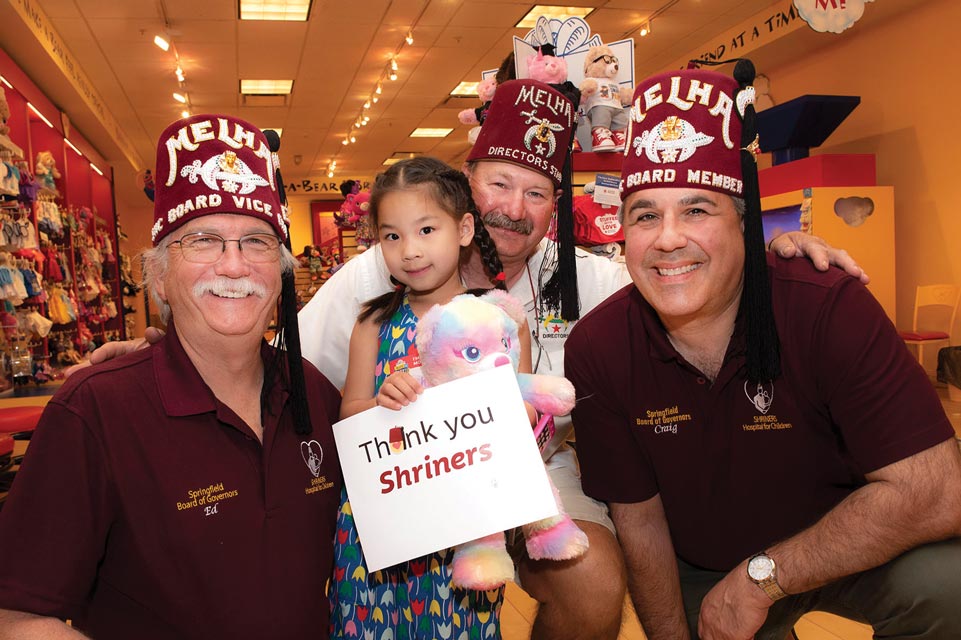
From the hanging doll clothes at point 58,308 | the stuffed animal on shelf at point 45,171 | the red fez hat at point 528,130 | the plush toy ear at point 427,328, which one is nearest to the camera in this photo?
the plush toy ear at point 427,328

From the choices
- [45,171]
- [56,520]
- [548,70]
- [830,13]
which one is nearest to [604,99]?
[548,70]

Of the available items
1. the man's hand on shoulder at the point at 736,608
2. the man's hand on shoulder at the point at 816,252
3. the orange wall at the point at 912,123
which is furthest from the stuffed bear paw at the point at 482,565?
the orange wall at the point at 912,123

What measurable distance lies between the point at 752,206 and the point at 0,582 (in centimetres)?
182

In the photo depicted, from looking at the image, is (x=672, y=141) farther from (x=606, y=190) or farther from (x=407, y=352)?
(x=606, y=190)

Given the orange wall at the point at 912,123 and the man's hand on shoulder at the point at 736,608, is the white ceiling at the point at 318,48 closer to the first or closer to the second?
the orange wall at the point at 912,123

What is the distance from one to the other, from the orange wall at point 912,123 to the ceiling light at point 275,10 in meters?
6.06

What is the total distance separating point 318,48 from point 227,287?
820 cm

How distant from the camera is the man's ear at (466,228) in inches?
82.7

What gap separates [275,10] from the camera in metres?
7.72

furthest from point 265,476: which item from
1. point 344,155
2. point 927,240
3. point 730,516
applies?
point 344,155

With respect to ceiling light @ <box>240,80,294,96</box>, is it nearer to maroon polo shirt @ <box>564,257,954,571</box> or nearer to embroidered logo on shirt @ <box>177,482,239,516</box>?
maroon polo shirt @ <box>564,257,954,571</box>

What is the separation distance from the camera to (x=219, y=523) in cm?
146

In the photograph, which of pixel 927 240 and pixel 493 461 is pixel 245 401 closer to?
pixel 493 461

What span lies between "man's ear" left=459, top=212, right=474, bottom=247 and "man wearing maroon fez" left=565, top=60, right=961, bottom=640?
0.43 metres
